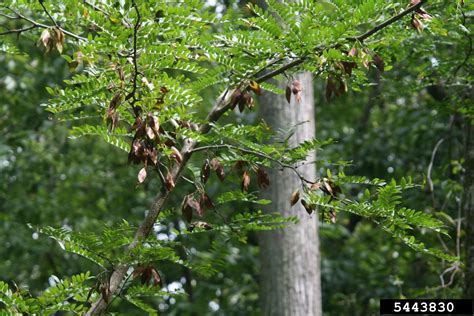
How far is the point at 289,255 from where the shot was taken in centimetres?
528

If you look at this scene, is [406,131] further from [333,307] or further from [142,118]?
[142,118]

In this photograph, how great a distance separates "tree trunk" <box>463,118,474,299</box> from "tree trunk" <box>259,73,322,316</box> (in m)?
0.99

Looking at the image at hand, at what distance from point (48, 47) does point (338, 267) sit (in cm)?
602

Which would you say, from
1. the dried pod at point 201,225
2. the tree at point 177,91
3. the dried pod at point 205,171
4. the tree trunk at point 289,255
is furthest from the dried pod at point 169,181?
the tree trunk at point 289,255

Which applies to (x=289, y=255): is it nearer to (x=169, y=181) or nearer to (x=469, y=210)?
(x=469, y=210)

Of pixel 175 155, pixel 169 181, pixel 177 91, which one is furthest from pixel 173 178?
pixel 177 91

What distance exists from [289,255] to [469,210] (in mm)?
1193

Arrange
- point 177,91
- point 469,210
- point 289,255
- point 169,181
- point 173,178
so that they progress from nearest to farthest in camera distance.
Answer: point 177,91 < point 169,181 < point 173,178 < point 469,210 < point 289,255

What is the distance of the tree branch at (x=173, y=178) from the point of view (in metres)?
2.79

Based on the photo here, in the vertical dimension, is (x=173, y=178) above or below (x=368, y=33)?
below

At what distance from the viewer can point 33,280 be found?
9.74 meters

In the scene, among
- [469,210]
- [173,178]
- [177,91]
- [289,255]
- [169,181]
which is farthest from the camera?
[289,255]

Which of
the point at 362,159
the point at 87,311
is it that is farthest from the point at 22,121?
the point at 87,311

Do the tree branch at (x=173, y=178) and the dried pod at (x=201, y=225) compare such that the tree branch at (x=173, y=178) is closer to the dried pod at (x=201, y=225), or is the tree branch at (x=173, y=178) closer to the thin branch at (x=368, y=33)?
the thin branch at (x=368, y=33)
